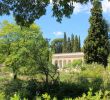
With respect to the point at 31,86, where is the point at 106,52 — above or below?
above

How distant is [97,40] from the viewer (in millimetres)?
53688

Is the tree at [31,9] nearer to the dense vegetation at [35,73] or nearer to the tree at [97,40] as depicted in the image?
the dense vegetation at [35,73]

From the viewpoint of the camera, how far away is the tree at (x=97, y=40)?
52.1 m

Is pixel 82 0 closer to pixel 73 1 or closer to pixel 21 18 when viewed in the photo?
pixel 73 1

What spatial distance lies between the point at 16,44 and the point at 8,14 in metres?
16.1

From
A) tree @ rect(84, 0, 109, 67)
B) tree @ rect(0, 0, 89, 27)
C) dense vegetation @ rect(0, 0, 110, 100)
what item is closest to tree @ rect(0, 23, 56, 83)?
dense vegetation @ rect(0, 0, 110, 100)

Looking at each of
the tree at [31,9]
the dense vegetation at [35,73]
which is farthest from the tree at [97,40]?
the tree at [31,9]

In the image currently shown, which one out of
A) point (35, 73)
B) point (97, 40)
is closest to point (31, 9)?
point (35, 73)

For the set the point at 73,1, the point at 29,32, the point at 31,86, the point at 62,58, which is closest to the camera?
the point at 73,1

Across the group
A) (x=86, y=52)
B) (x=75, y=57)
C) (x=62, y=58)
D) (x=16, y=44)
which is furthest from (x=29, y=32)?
(x=62, y=58)

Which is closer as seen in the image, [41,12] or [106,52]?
[41,12]

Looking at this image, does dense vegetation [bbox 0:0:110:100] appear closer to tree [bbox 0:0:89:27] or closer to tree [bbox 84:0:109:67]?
tree [bbox 0:0:89:27]

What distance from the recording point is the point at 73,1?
1416 cm

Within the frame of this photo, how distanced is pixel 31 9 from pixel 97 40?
39.3 metres
